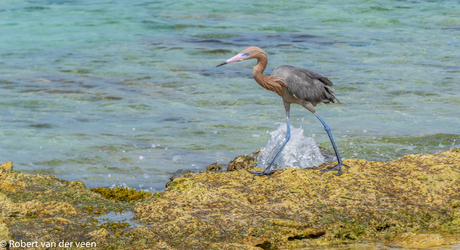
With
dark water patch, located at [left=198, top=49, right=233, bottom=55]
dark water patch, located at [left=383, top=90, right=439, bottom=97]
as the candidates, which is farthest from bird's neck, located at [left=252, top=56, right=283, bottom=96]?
dark water patch, located at [left=198, top=49, right=233, bottom=55]

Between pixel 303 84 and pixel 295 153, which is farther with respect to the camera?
pixel 295 153

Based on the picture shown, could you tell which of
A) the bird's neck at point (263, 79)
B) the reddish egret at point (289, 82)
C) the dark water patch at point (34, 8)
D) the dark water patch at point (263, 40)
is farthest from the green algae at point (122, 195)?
the dark water patch at point (34, 8)

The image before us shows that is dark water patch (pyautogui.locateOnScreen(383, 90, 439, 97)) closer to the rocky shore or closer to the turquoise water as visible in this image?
the turquoise water

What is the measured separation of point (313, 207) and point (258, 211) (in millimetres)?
485

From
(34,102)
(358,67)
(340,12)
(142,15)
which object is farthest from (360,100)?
(142,15)

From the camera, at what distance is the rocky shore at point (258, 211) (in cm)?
404

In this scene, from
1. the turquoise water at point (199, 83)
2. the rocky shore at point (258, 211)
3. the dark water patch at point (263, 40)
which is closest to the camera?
the rocky shore at point (258, 211)

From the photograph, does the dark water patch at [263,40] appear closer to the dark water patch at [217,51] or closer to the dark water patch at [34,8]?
the dark water patch at [217,51]

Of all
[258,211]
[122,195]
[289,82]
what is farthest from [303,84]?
[122,195]

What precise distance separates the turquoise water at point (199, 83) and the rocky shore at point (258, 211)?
2417mm

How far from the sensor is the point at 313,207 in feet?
14.9

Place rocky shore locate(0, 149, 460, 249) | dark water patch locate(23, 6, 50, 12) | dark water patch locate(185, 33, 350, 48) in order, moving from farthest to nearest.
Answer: dark water patch locate(23, 6, 50, 12) → dark water patch locate(185, 33, 350, 48) → rocky shore locate(0, 149, 460, 249)

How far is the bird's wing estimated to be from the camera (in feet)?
17.5

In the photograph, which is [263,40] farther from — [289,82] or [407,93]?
[289,82]
